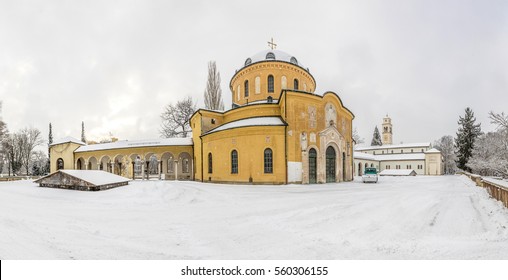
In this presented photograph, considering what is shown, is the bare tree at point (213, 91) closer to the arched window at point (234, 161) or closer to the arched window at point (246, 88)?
the arched window at point (246, 88)

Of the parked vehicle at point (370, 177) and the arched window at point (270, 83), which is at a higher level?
the arched window at point (270, 83)

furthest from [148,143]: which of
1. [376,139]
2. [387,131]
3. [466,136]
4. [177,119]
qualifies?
[376,139]

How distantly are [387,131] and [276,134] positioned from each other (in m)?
64.0

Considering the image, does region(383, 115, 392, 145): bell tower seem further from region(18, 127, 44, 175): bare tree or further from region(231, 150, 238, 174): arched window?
region(18, 127, 44, 175): bare tree

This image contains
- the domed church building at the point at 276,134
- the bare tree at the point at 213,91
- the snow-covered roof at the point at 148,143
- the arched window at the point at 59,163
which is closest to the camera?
the domed church building at the point at 276,134

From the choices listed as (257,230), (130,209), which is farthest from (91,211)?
(257,230)

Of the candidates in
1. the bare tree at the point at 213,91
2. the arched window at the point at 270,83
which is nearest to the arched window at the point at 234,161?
the arched window at the point at 270,83

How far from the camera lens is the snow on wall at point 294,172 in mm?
18219

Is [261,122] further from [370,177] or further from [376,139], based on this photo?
[376,139]

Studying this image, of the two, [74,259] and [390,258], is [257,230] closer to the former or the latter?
[390,258]

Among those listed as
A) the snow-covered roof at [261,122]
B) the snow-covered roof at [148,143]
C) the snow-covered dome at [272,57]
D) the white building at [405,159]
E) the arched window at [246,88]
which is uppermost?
the snow-covered dome at [272,57]

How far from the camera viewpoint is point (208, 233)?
5234 millimetres

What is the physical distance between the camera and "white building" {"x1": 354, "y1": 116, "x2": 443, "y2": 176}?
4867cm

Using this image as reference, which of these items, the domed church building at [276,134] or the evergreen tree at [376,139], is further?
the evergreen tree at [376,139]
